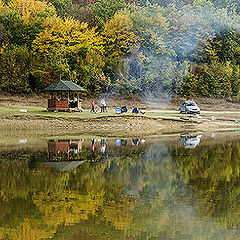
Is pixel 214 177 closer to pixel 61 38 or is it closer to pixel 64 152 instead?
pixel 64 152

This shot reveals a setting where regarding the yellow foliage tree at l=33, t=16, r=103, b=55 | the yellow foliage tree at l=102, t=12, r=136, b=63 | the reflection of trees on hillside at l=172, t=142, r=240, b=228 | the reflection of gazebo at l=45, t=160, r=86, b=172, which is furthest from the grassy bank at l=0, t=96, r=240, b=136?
the yellow foliage tree at l=102, t=12, r=136, b=63

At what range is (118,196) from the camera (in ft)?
43.4

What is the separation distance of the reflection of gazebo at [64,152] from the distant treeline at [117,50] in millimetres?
37853

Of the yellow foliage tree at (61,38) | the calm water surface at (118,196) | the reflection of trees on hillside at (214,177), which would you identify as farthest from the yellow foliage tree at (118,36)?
the calm water surface at (118,196)

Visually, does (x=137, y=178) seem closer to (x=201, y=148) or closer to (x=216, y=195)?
(x=216, y=195)

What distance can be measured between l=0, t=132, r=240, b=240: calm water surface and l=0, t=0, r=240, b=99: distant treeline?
45594 millimetres

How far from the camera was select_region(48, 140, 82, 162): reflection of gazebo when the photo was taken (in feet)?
71.5

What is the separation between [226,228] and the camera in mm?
10281

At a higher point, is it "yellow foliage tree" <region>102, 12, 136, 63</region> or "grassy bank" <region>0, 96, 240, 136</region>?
"yellow foliage tree" <region>102, 12, 136, 63</region>

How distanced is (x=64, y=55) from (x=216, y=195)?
5618 cm

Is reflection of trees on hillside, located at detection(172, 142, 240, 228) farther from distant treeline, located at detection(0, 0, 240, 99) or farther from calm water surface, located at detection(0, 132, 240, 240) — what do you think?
distant treeline, located at detection(0, 0, 240, 99)

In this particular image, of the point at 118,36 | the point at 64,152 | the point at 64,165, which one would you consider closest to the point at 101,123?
the point at 64,152

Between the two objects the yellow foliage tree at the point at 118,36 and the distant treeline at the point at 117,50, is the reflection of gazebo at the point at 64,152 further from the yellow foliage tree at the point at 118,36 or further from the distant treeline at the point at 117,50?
the yellow foliage tree at the point at 118,36

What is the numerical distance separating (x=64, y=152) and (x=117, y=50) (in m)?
49.9
